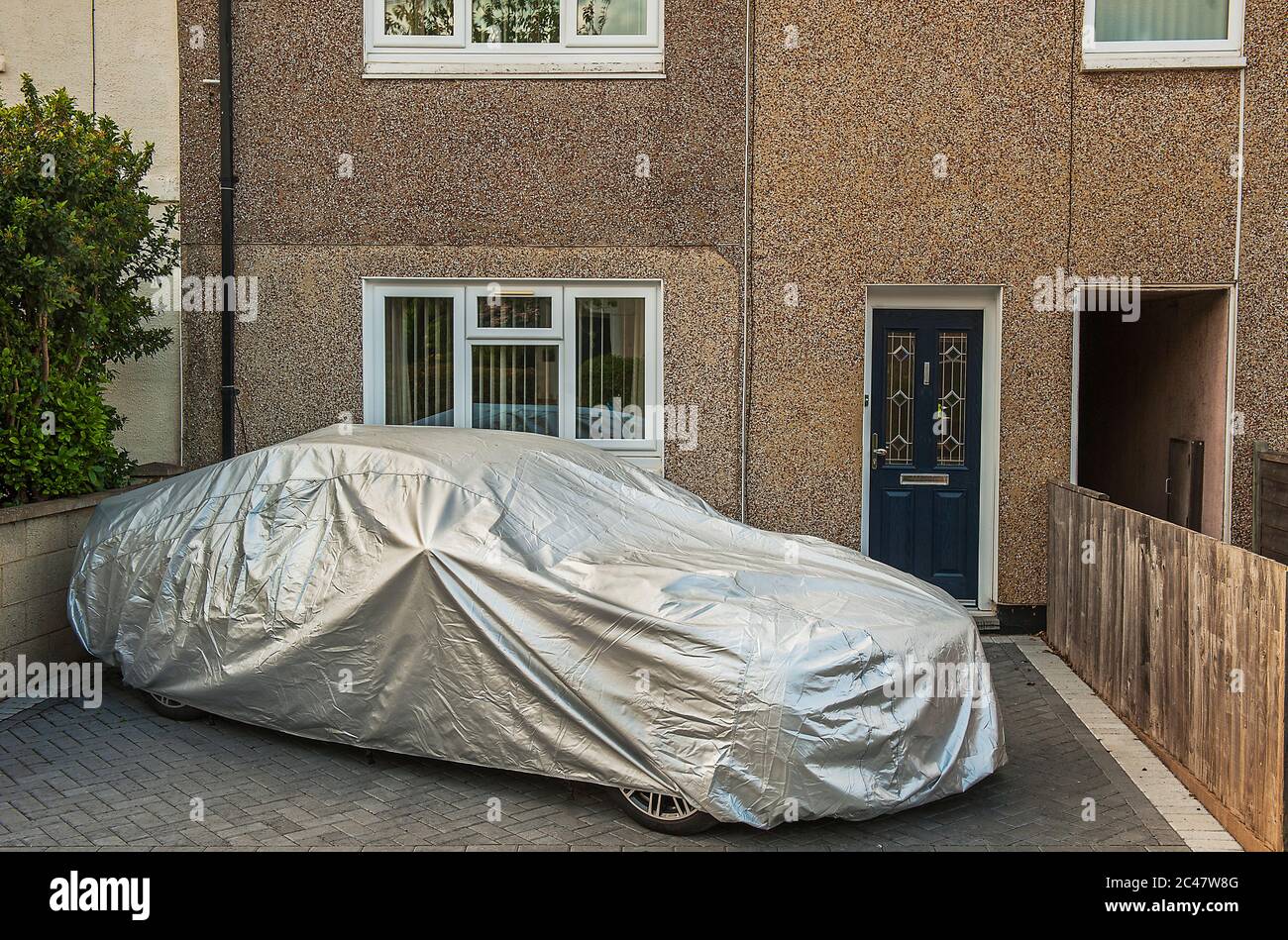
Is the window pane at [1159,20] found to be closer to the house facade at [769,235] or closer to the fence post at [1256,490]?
the house facade at [769,235]

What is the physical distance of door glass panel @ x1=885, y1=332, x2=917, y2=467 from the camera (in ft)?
29.9

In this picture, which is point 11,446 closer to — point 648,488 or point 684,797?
point 648,488

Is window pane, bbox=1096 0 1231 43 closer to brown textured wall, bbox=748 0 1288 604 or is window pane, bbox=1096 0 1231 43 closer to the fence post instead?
brown textured wall, bbox=748 0 1288 604

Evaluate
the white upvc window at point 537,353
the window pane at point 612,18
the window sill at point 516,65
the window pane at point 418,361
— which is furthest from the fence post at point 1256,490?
the window pane at point 418,361

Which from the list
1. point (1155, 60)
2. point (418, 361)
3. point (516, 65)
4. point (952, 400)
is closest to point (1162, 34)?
point (1155, 60)

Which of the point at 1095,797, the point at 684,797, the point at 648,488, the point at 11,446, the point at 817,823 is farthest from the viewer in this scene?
the point at 11,446

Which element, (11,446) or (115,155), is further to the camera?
(115,155)

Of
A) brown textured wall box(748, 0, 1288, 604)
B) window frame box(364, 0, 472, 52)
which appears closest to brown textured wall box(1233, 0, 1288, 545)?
brown textured wall box(748, 0, 1288, 604)

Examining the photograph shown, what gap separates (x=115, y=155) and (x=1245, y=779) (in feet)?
25.4

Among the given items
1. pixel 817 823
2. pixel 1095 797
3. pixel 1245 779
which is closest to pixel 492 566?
pixel 817 823

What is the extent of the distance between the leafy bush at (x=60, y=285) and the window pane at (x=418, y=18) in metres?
2.24

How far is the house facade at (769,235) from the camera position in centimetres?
873

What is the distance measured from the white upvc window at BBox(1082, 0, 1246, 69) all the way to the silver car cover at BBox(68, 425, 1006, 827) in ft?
16.5

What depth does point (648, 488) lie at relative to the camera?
6562mm
